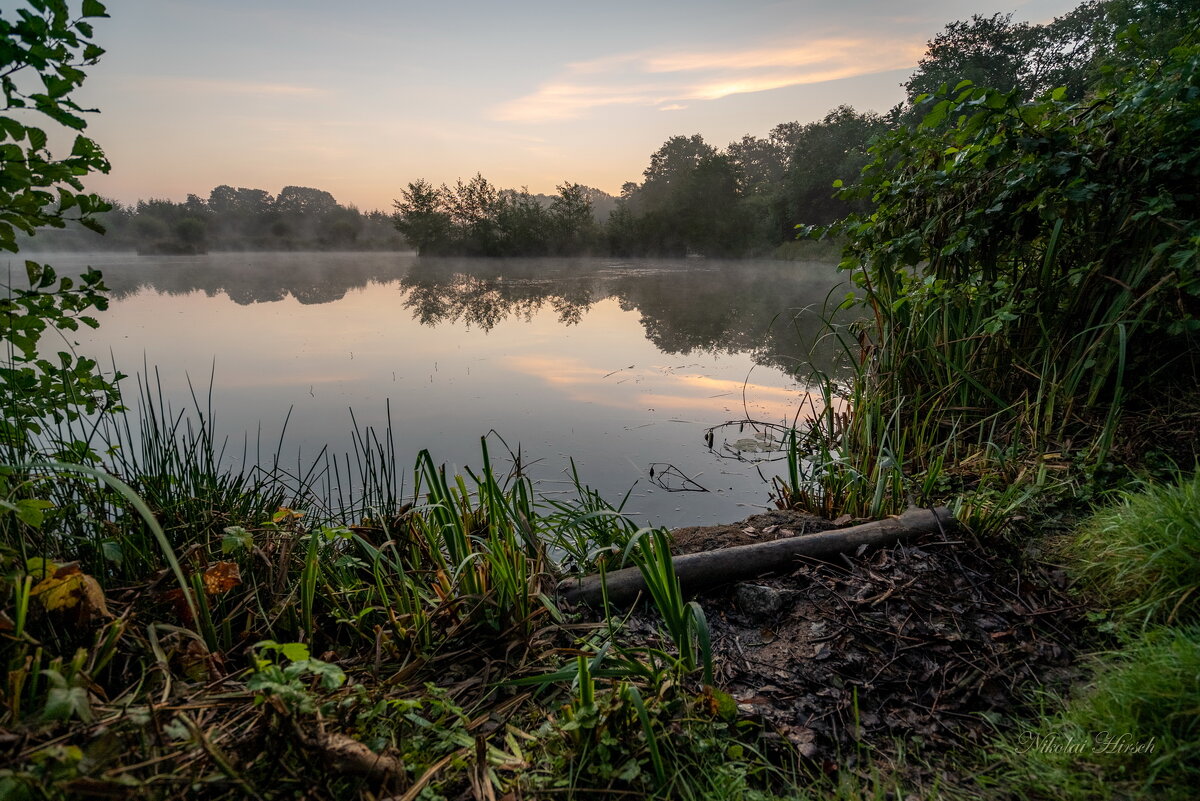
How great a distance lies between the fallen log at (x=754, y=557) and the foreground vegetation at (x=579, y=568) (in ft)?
0.33

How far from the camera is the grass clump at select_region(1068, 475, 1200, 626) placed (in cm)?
143

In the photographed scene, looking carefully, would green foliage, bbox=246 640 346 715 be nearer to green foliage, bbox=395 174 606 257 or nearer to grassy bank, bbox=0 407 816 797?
grassy bank, bbox=0 407 816 797

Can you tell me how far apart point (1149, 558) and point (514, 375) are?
502 cm

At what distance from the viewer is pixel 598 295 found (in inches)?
510

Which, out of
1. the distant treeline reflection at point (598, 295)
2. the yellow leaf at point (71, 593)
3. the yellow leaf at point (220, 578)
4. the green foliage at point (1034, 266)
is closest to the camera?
the yellow leaf at point (71, 593)

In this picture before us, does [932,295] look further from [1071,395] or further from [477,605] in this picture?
[477,605]

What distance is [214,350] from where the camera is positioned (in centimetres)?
661

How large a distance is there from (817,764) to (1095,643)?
937 mm

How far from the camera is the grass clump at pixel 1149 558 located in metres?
1.43

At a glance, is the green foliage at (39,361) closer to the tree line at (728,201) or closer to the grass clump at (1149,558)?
the grass clump at (1149,558)

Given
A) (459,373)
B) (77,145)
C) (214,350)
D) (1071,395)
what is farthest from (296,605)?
(214,350)

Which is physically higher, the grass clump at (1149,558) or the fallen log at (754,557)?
the grass clump at (1149,558)

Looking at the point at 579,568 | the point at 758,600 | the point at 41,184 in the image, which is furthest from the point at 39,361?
the point at 758,600

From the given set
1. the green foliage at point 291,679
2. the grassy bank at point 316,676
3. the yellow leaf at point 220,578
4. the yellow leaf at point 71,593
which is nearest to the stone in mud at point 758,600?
the grassy bank at point 316,676
